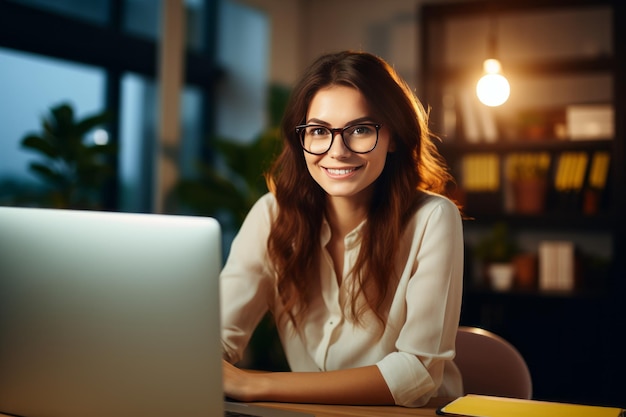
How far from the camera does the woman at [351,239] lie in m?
1.38

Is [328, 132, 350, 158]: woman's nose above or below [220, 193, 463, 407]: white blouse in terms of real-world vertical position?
above

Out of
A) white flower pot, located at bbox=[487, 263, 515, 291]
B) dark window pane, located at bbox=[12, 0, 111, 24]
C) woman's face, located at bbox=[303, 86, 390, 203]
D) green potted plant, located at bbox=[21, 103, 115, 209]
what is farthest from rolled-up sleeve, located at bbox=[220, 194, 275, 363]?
white flower pot, located at bbox=[487, 263, 515, 291]

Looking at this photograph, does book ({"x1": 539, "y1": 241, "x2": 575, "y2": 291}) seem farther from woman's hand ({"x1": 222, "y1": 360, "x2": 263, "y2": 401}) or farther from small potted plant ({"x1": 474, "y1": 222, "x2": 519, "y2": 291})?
woman's hand ({"x1": 222, "y1": 360, "x2": 263, "y2": 401})

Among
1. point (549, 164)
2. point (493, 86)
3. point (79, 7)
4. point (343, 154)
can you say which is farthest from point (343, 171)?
point (549, 164)

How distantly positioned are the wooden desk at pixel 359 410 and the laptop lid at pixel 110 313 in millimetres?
327

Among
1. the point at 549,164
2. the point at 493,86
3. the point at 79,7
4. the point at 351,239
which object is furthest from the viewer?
the point at 549,164

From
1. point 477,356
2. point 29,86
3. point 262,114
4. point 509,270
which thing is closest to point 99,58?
point 29,86

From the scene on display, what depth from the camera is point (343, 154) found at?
142 centimetres

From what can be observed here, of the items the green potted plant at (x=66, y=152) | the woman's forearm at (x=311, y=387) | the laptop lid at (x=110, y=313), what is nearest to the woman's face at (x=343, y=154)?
the woman's forearm at (x=311, y=387)

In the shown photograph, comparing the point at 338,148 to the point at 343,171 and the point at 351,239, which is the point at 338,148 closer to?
the point at 343,171

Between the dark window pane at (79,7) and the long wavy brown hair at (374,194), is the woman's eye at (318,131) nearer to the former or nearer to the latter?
the long wavy brown hair at (374,194)

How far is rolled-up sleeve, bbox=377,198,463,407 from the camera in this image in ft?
4.08

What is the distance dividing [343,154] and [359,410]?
511mm

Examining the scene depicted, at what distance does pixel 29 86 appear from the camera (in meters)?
3.52
